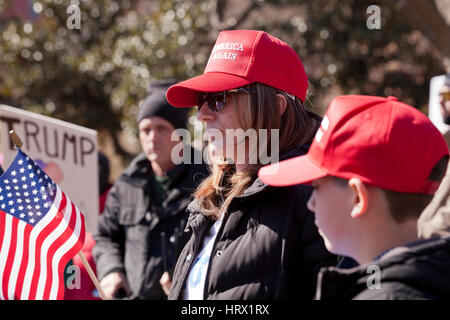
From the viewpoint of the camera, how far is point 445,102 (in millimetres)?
4184

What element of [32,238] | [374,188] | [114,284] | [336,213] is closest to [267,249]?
[336,213]

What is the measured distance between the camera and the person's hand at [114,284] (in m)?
3.45

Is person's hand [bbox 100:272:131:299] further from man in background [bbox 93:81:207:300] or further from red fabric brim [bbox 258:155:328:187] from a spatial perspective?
red fabric brim [bbox 258:155:328:187]

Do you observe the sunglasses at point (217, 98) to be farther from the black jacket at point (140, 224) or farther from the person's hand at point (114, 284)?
the person's hand at point (114, 284)

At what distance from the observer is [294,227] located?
1.89 meters

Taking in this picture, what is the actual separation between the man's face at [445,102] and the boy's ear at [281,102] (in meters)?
2.44

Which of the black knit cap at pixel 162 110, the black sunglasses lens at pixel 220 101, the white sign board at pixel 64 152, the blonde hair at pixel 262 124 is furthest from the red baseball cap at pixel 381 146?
the white sign board at pixel 64 152

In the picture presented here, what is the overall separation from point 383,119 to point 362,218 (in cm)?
26

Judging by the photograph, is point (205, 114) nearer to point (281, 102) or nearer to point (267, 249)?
point (281, 102)

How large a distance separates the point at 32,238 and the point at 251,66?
1.07 m
